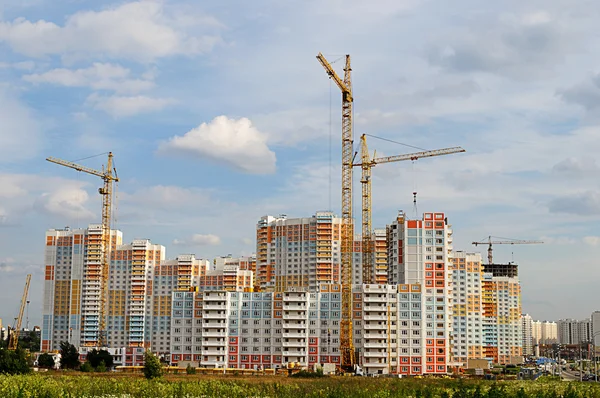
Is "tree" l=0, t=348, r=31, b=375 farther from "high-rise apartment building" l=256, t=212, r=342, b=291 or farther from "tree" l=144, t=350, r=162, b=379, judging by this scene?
"high-rise apartment building" l=256, t=212, r=342, b=291

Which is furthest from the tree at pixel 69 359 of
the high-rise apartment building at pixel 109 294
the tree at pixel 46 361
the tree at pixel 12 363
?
the tree at pixel 12 363

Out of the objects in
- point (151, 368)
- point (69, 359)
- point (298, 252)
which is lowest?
point (69, 359)

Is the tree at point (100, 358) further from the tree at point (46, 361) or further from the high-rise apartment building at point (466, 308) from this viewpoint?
the high-rise apartment building at point (466, 308)

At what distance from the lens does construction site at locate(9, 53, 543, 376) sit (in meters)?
123

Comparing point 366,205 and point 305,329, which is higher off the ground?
point 366,205

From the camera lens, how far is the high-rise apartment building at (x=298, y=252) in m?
185

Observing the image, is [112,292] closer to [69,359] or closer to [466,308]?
[69,359]

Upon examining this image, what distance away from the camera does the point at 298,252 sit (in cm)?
18775

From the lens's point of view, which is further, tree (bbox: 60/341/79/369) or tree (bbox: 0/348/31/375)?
tree (bbox: 60/341/79/369)

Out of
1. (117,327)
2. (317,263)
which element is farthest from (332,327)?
(117,327)

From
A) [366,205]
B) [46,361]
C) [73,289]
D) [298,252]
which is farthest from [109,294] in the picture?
[366,205]

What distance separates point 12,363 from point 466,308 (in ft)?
420

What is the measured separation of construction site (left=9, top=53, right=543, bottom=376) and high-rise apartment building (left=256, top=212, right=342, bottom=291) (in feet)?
0.94

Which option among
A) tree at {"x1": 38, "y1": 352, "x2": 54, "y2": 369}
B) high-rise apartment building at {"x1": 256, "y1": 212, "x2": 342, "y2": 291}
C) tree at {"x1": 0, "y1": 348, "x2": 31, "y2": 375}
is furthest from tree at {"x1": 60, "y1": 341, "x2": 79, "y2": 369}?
high-rise apartment building at {"x1": 256, "y1": 212, "x2": 342, "y2": 291}
